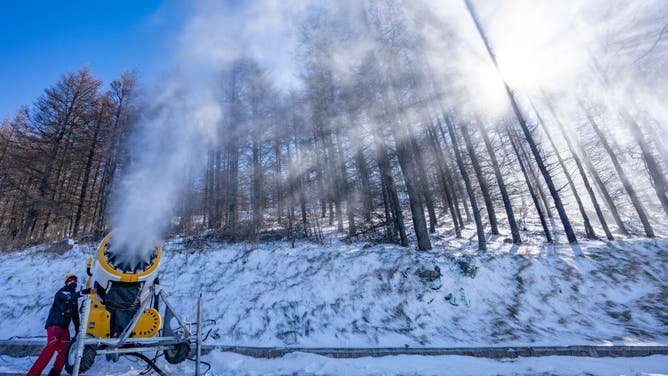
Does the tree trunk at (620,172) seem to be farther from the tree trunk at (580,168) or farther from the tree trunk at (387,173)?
the tree trunk at (387,173)

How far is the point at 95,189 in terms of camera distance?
18453mm

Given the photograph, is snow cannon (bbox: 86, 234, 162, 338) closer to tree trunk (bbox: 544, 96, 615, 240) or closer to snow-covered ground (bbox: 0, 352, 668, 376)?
snow-covered ground (bbox: 0, 352, 668, 376)

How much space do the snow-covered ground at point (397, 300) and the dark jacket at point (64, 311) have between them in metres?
1.34

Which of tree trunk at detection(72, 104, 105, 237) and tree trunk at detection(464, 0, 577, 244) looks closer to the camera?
tree trunk at detection(464, 0, 577, 244)

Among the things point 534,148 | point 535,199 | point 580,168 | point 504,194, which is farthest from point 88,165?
point 580,168

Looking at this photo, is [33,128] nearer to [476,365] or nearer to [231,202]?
[231,202]

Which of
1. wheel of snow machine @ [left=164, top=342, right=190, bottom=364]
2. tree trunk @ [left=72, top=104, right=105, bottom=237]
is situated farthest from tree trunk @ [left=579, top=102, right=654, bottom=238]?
tree trunk @ [left=72, top=104, right=105, bottom=237]

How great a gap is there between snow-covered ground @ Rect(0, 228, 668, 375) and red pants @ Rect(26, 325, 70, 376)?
89 cm

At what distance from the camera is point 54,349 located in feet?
15.4

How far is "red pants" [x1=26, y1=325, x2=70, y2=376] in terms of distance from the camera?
14.9 ft

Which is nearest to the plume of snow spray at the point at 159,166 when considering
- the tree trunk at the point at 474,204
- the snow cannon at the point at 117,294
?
the snow cannon at the point at 117,294

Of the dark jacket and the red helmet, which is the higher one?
the red helmet

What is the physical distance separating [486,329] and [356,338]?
3.35 m

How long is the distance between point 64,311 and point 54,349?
0.62 metres
